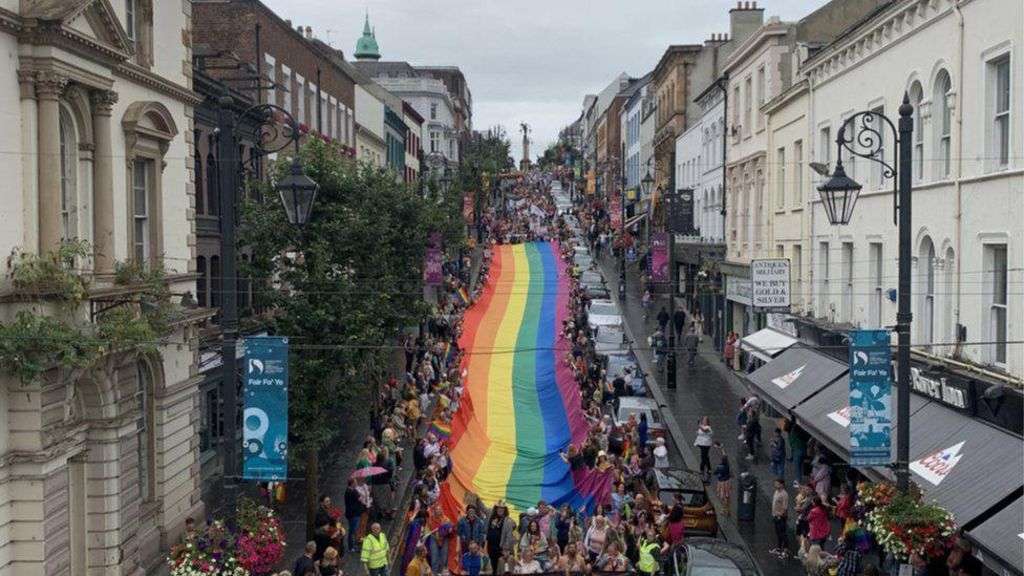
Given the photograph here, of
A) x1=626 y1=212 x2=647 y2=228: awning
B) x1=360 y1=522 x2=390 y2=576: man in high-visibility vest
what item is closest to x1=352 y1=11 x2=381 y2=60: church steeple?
x1=626 y1=212 x2=647 y2=228: awning

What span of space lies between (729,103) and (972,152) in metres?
25.4

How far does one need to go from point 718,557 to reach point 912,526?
11.1 feet

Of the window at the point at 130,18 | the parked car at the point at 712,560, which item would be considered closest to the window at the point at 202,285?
the window at the point at 130,18

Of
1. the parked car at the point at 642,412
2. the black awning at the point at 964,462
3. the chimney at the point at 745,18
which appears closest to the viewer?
the black awning at the point at 964,462

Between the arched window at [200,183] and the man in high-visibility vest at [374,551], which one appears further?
the arched window at [200,183]

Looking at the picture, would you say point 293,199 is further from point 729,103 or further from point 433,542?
point 729,103

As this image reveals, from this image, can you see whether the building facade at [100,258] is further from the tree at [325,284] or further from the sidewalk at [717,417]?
the sidewalk at [717,417]

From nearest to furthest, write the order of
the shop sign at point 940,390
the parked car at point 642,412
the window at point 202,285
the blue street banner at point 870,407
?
the blue street banner at point 870,407
the shop sign at point 940,390
the window at point 202,285
the parked car at point 642,412

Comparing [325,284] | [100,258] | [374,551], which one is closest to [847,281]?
[325,284]

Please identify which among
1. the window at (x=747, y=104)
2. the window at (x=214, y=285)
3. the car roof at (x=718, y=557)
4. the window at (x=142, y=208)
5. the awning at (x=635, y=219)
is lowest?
the car roof at (x=718, y=557)

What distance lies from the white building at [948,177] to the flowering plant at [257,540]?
1109cm

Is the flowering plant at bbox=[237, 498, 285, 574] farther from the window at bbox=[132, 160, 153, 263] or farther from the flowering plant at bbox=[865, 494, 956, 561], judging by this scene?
the flowering plant at bbox=[865, 494, 956, 561]

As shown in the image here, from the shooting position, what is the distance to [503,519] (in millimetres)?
20266

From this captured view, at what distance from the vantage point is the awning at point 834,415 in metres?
20.2
